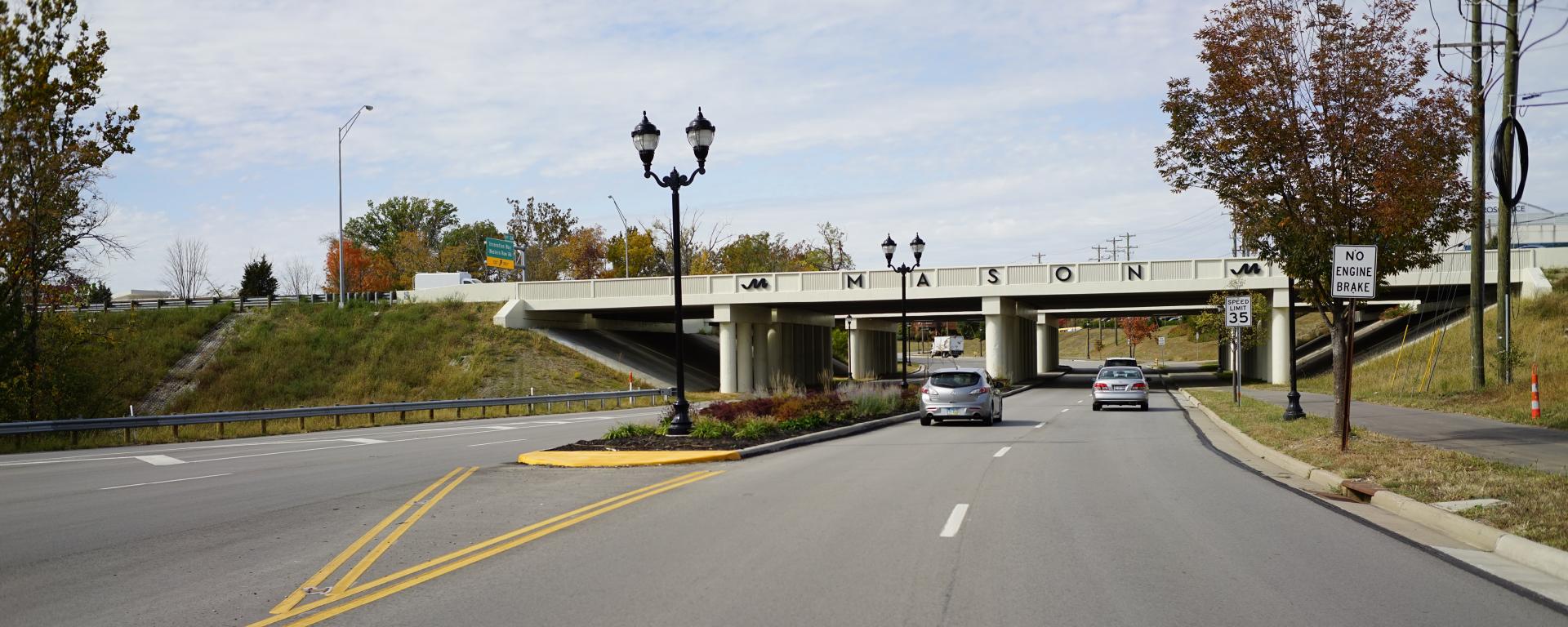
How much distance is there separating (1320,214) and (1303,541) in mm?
10828

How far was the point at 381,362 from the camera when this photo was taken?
5338 cm

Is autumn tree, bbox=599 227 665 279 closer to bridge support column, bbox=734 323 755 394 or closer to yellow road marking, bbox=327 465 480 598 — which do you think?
bridge support column, bbox=734 323 755 394

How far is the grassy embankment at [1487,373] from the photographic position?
2502cm

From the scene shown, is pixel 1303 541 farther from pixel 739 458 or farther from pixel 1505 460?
pixel 739 458

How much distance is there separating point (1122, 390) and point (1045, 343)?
52799 mm

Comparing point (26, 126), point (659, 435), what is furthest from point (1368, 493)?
point (26, 126)

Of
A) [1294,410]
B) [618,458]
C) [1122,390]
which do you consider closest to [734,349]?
[1122,390]

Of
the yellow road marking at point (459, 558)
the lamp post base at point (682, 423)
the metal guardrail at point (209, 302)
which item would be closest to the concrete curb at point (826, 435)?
the lamp post base at point (682, 423)

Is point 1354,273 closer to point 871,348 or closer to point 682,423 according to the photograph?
point 682,423

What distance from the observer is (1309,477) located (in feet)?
47.6

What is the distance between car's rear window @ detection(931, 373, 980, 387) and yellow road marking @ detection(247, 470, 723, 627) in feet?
43.7

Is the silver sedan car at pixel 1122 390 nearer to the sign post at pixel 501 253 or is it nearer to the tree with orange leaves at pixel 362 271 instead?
the sign post at pixel 501 253

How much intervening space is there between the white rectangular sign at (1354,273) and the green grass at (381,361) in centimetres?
3919

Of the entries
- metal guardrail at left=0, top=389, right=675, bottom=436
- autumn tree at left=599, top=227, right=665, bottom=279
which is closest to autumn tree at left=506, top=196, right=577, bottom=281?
autumn tree at left=599, top=227, right=665, bottom=279
